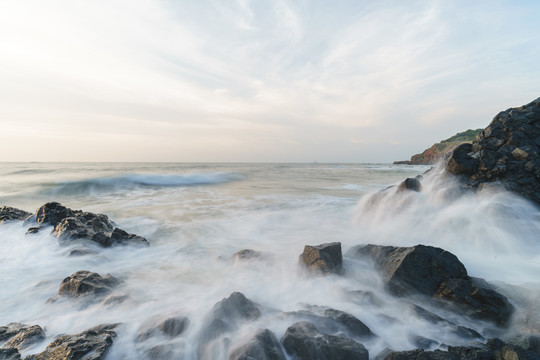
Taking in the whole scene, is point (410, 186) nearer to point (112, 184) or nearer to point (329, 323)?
point (329, 323)

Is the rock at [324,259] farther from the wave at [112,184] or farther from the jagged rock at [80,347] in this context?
the wave at [112,184]

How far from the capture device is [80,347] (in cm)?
251

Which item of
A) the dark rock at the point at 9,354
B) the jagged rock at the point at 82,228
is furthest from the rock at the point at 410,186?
the dark rock at the point at 9,354

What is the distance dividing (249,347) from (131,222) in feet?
27.2

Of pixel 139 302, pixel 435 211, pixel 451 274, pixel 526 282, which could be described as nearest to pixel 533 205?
pixel 435 211

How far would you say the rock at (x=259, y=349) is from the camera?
248cm

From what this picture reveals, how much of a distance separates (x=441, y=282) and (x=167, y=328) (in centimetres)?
374

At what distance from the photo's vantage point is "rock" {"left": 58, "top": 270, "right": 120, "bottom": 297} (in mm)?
3857

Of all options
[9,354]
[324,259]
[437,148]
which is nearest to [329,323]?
[324,259]

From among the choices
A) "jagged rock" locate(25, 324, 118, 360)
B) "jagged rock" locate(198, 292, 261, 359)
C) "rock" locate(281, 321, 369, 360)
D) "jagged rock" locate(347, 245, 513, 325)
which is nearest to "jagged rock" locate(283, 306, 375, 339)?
"rock" locate(281, 321, 369, 360)

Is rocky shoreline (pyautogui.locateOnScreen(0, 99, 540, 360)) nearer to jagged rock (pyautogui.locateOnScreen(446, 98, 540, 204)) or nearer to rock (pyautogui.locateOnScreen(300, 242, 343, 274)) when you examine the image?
rock (pyautogui.locateOnScreen(300, 242, 343, 274))

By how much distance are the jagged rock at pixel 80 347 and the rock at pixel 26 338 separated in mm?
426

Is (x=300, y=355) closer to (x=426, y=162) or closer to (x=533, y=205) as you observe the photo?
(x=533, y=205)

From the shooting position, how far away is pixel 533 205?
5.55 meters
